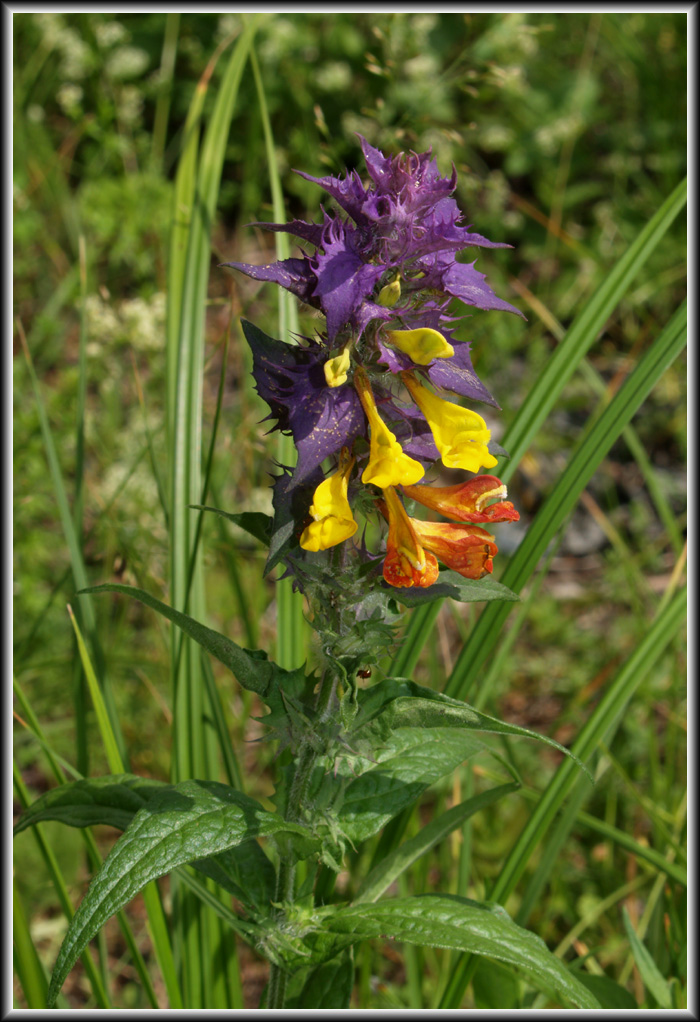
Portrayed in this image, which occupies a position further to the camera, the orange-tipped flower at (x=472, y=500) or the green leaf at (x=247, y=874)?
the green leaf at (x=247, y=874)

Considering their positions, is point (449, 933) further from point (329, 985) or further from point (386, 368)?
point (386, 368)

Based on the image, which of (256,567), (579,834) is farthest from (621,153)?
(579,834)

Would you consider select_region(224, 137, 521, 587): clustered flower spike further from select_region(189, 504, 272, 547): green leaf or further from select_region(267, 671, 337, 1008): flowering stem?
select_region(267, 671, 337, 1008): flowering stem

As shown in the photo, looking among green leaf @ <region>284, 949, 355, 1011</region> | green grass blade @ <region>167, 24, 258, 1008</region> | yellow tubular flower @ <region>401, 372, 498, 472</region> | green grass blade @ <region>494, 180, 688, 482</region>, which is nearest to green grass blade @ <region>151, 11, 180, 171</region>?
green grass blade @ <region>167, 24, 258, 1008</region>

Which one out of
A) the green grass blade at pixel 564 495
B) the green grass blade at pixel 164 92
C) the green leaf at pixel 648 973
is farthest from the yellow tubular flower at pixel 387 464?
the green grass blade at pixel 164 92

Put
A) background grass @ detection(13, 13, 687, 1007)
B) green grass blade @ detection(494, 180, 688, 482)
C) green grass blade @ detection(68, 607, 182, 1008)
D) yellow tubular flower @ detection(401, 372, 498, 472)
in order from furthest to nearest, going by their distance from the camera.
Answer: background grass @ detection(13, 13, 687, 1007) < green grass blade @ detection(494, 180, 688, 482) < green grass blade @ detection(68, 607, 182, 1008) < yellow tubular flower @ detection(401, 372, 498, 472)

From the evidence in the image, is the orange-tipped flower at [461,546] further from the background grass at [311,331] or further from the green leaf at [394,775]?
the background grass at [311,331]
